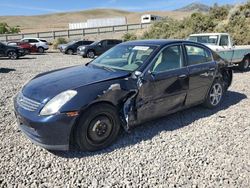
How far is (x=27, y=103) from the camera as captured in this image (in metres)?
4.14

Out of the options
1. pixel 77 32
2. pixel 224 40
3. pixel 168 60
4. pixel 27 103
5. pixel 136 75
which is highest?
pixel 77 32

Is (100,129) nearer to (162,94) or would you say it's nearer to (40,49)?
(162,94)

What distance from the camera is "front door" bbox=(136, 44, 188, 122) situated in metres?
4.71

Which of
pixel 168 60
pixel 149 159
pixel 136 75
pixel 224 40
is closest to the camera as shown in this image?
pixel 149 159

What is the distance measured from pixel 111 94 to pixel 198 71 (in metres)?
2.25

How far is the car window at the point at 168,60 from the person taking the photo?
16.3 ft

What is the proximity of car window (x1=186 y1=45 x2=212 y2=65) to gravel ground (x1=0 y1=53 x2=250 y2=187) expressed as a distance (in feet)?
3.99

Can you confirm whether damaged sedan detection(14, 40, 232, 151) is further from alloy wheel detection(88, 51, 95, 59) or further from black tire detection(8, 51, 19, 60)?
black tire detection(8, 51, 19, 60)

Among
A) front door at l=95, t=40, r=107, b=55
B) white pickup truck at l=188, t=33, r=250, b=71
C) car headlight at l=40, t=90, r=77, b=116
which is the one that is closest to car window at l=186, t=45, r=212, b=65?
car headlight at l=40, t=90, r=77, b=116

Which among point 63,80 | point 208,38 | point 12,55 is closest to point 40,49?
point 12,55

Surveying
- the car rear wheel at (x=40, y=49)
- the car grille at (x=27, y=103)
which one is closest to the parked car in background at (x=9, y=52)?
the car rear wheel at (x=40, y=49)

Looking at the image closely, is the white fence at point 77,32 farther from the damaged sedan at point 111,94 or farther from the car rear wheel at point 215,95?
the damaged sedan at point 111,94

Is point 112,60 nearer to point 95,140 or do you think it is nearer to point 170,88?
point 170,88

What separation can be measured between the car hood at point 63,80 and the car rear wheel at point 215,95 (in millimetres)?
2444
